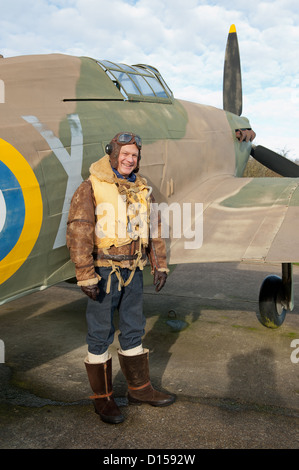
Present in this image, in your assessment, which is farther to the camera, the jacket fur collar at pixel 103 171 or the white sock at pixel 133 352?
the white sock at pixel 133 352

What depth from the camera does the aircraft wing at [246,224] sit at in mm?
3773

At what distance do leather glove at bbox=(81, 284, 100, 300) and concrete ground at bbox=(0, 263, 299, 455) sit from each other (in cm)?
95

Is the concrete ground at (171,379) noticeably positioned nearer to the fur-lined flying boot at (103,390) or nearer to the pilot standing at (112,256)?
the fur-lined flying boot at (103,390)

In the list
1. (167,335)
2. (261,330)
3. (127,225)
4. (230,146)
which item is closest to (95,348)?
(127,225)

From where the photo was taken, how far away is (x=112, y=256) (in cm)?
313

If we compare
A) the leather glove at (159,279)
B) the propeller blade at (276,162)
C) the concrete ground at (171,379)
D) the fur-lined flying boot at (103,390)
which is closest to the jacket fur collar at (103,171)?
the leather glove at (159,279)

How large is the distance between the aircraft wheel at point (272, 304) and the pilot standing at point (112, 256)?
2152 mm

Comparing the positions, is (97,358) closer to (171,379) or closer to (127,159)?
(171,379)

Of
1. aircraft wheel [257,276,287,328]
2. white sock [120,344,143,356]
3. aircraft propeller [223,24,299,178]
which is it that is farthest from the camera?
aircraft propeller [223,24,299,178]

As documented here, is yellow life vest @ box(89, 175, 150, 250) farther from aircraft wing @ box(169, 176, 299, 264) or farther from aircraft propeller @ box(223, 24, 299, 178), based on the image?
aircraft propeller @ box(223, 24, 299, 178)

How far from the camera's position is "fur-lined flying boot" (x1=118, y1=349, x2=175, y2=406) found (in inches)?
132

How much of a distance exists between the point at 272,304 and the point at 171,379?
1.83m

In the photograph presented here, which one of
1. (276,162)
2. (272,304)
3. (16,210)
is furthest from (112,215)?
(276,162)

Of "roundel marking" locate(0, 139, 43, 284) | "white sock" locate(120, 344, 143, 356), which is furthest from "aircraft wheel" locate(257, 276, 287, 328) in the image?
"roundel marking" locate(0, 139, 43, 284)
